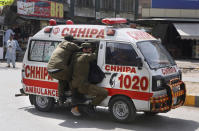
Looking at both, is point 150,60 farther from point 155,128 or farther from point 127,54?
point 155,128

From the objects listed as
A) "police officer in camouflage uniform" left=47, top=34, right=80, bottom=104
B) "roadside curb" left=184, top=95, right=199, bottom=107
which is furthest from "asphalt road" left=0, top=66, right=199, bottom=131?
"police officer in camouflage uniform" left=47, top=34, right=80, bottom=104

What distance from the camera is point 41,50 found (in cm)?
792

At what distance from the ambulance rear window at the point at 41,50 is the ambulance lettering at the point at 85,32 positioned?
331 mm

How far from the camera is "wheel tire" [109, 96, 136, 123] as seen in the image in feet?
22.0

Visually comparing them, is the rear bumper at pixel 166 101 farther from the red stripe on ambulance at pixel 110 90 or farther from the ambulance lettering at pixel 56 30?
the ambulance lettering at pixel 56 30

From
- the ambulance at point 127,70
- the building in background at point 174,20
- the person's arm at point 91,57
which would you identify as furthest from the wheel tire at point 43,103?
the building in background at point 174,20

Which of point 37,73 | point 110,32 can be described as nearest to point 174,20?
point 37,73

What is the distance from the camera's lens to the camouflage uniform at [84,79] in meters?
6.88

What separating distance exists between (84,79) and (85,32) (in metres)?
1.02

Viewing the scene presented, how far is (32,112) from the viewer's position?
26.0 ft

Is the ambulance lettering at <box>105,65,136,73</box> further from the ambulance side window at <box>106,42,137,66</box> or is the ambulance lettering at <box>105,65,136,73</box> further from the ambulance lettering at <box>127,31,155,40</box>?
the ambulance lettering at <box>127,31,155,40</box>

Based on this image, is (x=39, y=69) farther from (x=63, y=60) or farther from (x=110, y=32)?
(x=110, y=32)

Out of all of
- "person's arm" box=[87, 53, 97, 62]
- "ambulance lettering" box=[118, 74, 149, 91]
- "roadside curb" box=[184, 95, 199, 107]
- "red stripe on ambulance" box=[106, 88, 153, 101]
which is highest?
"person's arm" box=[87, 53, 97, 62]

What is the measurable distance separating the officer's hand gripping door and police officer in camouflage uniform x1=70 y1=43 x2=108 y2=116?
0.19m
